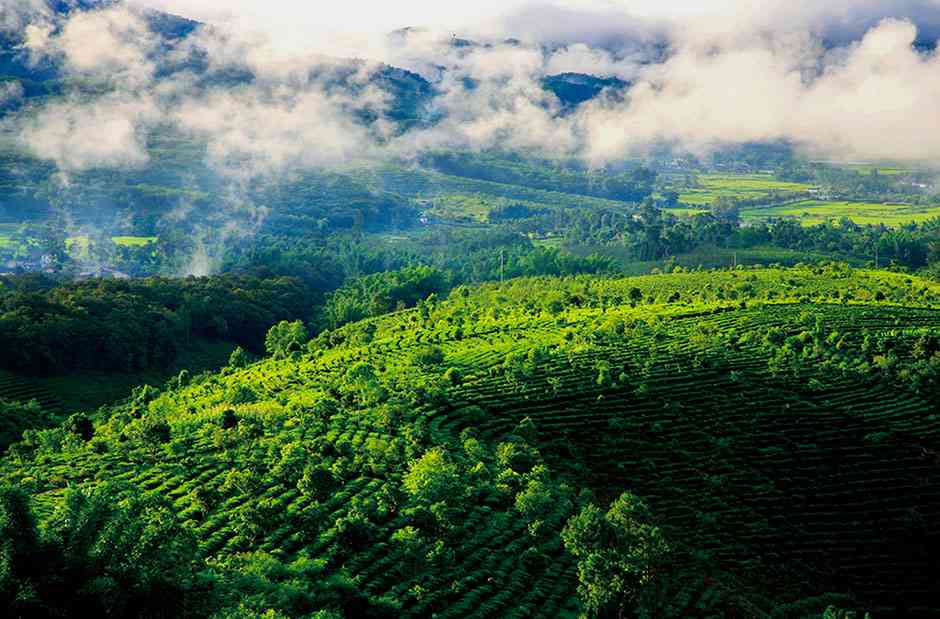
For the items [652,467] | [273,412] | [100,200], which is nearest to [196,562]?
[273,412]

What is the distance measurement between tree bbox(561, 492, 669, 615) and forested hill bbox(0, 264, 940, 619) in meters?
0.09

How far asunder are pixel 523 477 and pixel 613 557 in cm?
772

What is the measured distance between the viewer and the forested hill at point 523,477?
2670 centimetres

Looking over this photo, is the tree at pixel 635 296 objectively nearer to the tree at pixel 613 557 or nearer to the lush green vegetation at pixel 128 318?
the lush green vegetation at pixel 128 318

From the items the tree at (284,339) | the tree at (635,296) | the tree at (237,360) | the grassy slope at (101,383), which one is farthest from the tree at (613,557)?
the grassy slope at (101,383)

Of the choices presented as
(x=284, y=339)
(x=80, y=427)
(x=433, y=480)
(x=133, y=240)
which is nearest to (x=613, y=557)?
(x=433, y=480)

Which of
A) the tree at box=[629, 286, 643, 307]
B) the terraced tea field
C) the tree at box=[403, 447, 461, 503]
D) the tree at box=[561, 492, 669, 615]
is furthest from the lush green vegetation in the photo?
the tree at box=[561, 492, 669, 615]

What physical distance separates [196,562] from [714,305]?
50.0 meters

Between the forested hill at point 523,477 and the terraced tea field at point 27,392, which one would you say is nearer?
the forested hill at point 523,477

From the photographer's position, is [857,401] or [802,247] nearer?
[857,401]

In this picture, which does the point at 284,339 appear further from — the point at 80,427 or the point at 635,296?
the point at 635,296

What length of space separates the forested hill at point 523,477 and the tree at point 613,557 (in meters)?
0.09

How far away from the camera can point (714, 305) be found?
218 feet

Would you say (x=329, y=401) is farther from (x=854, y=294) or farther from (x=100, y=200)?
(x=100, y=200)
